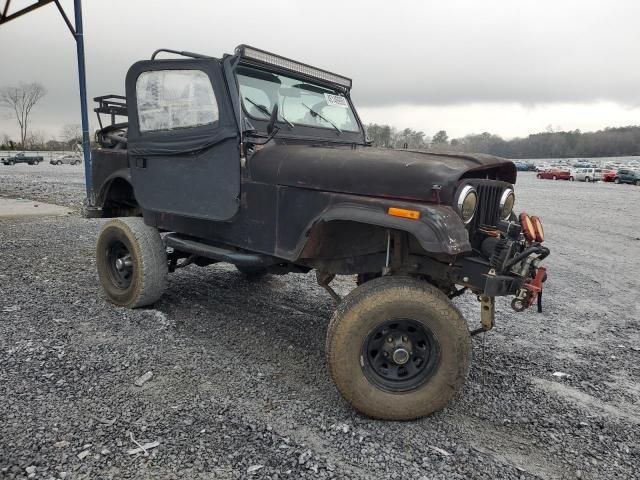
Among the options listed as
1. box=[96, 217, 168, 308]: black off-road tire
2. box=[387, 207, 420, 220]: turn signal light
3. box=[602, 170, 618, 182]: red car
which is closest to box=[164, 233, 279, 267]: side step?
box=[96, 217, 168, 308]: black off-road tire

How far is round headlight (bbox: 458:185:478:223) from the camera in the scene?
298cm

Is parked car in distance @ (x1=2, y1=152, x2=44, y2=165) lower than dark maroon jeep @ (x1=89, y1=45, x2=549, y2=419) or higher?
lower

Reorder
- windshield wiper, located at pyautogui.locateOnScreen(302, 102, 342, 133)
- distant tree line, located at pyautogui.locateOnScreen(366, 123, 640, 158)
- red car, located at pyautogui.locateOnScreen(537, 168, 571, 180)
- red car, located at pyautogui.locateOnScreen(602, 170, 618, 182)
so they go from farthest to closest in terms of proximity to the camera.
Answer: distant tree line, located at pyautogui.locateOnScreen(366, 123, 640, 158) < red car, located at pyautogui.locateOnScreen(537, 168, 571, 180) < red car, located at pyautogui.locateOnScreen(602, 170, 618, 182) < windshield wiper, located at pyautogui.locateOnScreen(302, 102, 342, 133)

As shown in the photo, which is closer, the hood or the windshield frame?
the hood

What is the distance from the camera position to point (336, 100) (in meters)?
4.80

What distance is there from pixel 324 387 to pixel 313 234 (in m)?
1.04

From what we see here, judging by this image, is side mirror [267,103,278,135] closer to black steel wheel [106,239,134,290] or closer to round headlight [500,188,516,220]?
round headlight [500,188,516,220]

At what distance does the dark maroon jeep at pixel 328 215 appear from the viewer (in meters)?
3.00

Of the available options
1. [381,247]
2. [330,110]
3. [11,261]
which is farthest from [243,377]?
[11,261]

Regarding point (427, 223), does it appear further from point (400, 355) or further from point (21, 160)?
point (21, 160)

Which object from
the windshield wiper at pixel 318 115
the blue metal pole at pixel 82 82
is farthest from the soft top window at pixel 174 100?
the blue metal pole at pixel 82 82

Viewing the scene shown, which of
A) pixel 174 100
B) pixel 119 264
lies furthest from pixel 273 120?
pixel 119 264

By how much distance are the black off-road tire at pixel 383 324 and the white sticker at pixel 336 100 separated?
2.32 m

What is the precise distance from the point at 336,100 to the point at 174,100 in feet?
4.88
